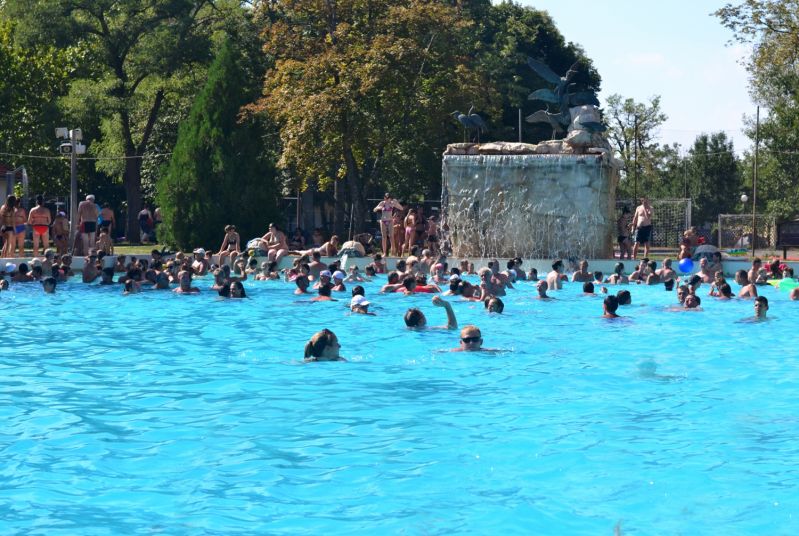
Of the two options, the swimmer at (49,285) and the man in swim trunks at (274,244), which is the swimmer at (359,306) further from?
the man in swim trunks at (274,244)

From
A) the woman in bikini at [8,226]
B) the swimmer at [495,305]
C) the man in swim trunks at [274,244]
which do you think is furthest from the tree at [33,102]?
the swimmer at [495,305]

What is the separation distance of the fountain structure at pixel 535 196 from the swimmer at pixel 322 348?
1666 centimetres

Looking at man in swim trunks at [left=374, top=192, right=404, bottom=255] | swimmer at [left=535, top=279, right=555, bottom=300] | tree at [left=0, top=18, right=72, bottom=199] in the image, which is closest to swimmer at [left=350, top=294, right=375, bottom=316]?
swimmer at [left=535, top=279, right=555, bottom=300]

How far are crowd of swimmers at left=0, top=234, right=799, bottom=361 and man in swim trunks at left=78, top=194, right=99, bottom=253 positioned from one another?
1.32 m

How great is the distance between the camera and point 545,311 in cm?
1988

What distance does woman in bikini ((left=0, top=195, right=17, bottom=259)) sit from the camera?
28219mm

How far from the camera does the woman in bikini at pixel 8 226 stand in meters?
28.2

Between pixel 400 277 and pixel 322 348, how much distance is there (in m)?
9.37

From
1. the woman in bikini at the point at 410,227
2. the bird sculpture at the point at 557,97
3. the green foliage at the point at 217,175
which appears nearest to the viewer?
the bird sculpture at the point at 557,97

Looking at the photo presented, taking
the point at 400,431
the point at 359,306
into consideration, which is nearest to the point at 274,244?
the point at 359,306

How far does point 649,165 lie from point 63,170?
38479mm

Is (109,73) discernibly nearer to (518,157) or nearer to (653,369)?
(518,157)

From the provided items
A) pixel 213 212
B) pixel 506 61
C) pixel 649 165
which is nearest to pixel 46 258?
pixel 213 212

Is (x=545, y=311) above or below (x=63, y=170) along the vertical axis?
below
